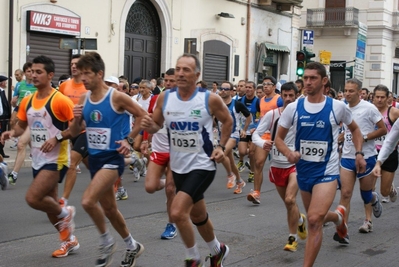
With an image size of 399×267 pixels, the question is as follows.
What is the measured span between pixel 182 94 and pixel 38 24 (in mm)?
14134

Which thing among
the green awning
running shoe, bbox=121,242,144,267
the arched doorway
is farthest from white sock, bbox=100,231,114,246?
the green awning

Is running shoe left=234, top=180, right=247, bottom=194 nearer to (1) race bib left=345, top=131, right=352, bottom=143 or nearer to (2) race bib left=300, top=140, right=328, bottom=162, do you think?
(1) race bib left=345, top=131, right=352, bottom=143

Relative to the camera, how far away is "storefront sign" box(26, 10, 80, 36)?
19.2m

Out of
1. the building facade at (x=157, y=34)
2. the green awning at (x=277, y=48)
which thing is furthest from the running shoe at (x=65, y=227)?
the green awning at (x=277, y=48)

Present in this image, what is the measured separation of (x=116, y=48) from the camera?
2261cm

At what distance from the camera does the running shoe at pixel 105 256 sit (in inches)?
250

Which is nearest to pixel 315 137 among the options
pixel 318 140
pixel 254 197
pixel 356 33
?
pixel 318 140

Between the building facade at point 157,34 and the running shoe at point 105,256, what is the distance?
11247 mm

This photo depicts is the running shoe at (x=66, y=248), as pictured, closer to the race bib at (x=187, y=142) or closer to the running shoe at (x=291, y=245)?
the race bib at (x=187, y=142)

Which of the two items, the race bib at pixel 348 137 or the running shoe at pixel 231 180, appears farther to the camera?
the running shoe at pixel 231 180

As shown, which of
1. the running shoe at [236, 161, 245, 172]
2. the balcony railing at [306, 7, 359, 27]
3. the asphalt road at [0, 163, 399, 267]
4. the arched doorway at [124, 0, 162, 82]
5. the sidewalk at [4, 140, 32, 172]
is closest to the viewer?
the asphalt road at [0, 163, 399, 267]

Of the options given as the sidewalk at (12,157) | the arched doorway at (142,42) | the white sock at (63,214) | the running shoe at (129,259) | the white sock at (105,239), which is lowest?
the sidewalk at (12,157)

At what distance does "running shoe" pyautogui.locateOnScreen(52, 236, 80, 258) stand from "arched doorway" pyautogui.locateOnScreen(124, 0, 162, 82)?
16936 millimetres

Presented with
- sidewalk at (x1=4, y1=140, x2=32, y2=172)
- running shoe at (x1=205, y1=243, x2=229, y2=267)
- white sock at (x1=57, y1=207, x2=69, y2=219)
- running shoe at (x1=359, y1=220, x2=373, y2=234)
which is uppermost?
white sock at (x1=57, y1=207, x2=69, y2=219)
